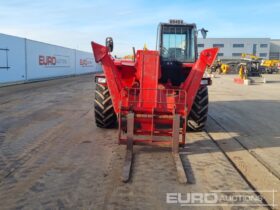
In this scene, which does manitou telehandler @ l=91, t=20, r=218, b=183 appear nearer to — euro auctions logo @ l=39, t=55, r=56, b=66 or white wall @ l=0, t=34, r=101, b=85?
white wall @ l=0, t=34, r=101, b=85

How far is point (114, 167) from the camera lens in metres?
5.29

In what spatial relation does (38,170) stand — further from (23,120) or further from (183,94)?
(23,120)

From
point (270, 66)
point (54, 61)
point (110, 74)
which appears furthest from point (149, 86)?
point (270, 66)

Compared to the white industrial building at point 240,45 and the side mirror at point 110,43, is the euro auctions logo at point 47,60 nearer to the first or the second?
the side mirror at point 110,43

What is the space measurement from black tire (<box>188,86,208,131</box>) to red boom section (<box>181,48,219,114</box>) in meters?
1.15

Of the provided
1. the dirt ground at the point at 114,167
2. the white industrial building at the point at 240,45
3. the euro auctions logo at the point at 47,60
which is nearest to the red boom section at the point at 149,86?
the dirt ground at the point at 114,167

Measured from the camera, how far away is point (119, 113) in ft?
20.0

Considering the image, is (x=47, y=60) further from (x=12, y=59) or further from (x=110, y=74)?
(x=110, y=74)

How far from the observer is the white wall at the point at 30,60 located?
68.5 feet

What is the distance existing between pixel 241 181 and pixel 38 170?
2869 millimetres

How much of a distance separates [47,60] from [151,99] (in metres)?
23.3

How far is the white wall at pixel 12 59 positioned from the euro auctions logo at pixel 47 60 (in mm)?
3220

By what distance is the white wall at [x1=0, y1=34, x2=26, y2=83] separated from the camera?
20422mm

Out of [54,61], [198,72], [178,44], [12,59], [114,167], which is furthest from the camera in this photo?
[54,61]
